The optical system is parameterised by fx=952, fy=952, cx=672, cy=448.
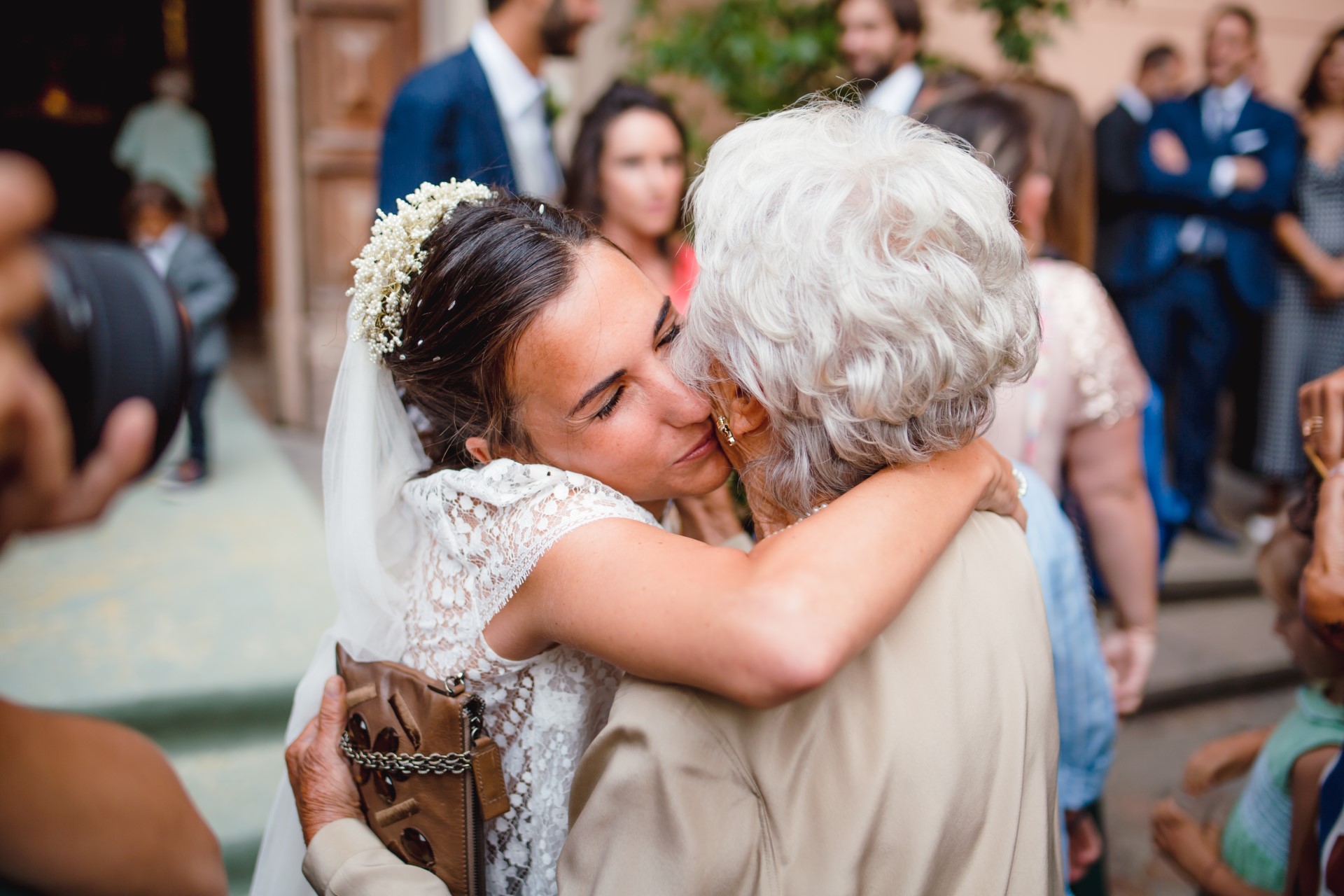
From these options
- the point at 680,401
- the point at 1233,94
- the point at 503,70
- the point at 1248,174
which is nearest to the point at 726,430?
the point at 680,401

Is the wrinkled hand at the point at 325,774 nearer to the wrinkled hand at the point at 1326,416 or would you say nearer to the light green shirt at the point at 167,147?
the wrinkled hand at the point at 1326,416

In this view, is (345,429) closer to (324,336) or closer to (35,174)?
(35,174)

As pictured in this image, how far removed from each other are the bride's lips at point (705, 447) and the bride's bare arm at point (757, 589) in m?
0.26

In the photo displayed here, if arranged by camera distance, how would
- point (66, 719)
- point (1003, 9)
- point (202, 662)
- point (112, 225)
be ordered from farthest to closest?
point (112, 225), point (1003, 9), point (202, 662), point (66, 719)

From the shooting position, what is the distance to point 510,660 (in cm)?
146

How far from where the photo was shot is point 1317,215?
545cm

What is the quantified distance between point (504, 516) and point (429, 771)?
393 millimetres

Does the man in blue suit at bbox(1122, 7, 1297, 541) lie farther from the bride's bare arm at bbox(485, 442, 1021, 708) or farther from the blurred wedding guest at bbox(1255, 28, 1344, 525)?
the bride's bare arm at bbox(485, 442, 1021, 708)

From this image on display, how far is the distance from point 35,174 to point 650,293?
98cm

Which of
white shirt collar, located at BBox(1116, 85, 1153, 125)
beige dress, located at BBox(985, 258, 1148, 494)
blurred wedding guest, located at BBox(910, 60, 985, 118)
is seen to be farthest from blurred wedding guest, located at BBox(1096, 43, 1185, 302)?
beige dress, located at BBox(985, 258, 1148, 494)

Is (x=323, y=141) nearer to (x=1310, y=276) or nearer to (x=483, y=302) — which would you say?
(x=483, y=302)

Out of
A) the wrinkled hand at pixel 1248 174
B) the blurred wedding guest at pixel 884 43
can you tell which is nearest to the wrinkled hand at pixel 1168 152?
the wrinkled hand at pixel 1248 174

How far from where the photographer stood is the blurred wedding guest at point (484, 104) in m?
3.26

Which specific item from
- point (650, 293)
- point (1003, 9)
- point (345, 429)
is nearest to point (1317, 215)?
point (1003, 9)
